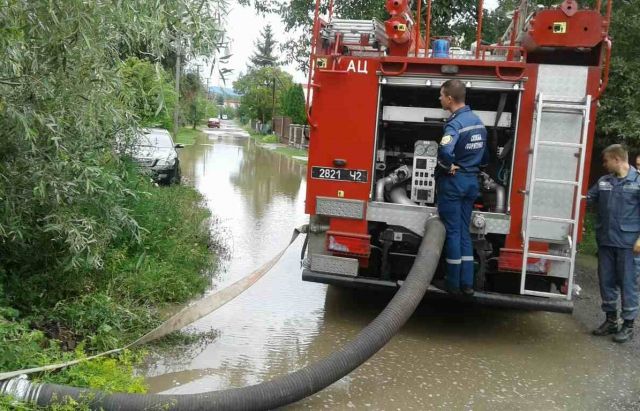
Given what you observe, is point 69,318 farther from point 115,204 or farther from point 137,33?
point 137,33

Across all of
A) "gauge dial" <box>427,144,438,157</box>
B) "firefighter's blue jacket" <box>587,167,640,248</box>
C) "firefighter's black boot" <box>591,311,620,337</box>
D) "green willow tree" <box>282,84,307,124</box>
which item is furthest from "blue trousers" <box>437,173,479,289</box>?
"green willow tree" <box>282,84,307,124</box>

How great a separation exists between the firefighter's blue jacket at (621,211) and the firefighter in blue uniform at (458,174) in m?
1.50


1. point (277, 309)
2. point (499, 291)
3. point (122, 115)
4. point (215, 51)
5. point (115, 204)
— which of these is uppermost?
point (215, 51)

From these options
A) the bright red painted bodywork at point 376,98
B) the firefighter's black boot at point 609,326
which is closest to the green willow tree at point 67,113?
the bright red painted bodywork at point 376,98

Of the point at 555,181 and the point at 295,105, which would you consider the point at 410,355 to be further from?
the point at 295,105

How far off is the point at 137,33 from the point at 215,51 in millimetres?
538

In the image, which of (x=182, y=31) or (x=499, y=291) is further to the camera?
(x=499, y=291)

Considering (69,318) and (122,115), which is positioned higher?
(122,115)

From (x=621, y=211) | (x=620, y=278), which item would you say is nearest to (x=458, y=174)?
(x=621, y=211)

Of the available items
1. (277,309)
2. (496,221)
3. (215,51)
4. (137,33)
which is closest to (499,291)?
(496,221)

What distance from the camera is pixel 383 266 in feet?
20.6

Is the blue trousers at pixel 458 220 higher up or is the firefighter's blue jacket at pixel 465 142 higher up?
the firefighter's blue jacket at pixel 465 142

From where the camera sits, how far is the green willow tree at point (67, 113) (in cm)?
414

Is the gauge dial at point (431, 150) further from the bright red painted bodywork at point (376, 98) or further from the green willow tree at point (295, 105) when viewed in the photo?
the green willow tree at point (295, 105)
